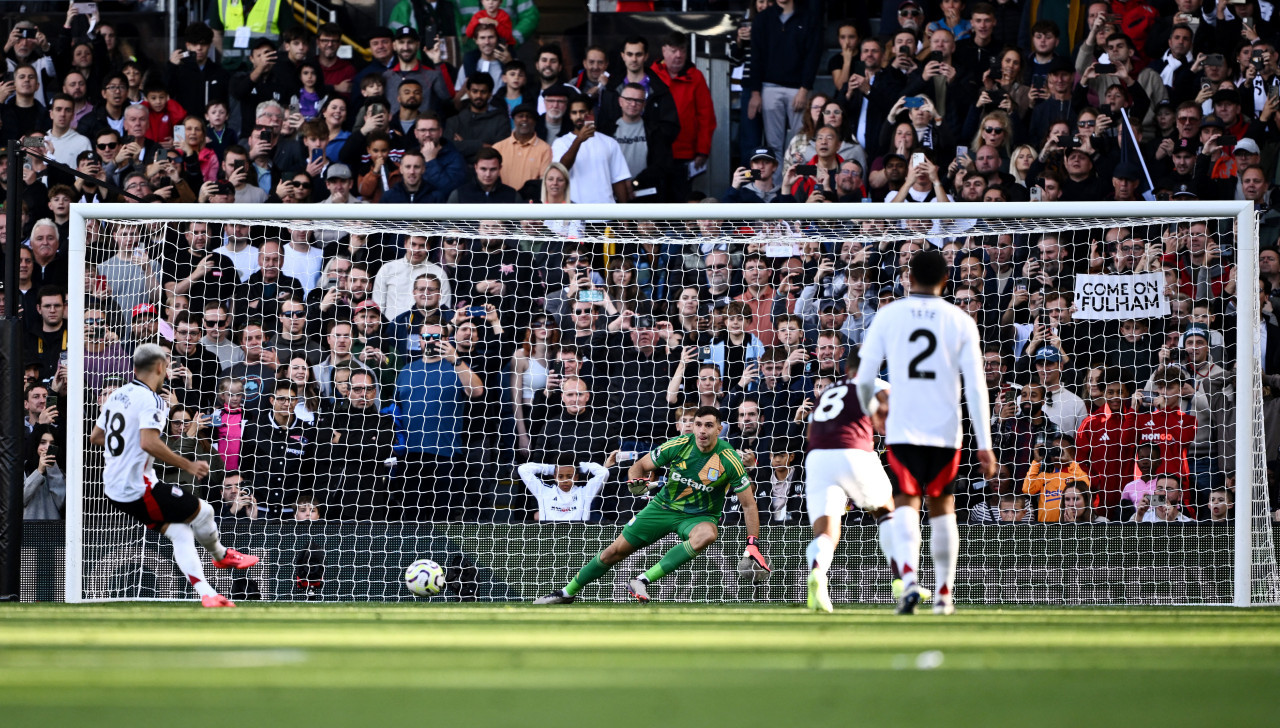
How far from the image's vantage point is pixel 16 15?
14742 mm

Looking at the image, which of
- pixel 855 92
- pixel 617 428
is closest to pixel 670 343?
pixel 617 428

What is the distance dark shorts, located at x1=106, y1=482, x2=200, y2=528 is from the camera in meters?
9.87

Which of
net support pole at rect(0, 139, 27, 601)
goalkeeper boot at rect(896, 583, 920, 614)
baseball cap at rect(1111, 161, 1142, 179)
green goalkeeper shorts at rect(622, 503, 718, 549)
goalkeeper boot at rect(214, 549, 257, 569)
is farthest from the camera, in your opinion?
baseball cap at rect(1111, 161, 1142, 179)

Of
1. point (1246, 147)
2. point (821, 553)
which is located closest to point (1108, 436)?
point (1246, 147)

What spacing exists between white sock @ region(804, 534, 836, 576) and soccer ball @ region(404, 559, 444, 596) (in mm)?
3065

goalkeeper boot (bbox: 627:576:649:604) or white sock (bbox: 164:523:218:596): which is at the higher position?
white sock (bbox: 164:523:218:596)

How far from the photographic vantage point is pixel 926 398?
7.25 metres

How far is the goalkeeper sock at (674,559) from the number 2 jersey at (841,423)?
5.61ft

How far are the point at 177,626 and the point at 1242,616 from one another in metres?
5.36

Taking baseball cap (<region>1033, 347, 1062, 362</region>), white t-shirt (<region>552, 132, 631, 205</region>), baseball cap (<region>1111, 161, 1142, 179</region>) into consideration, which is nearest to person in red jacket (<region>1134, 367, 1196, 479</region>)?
baseball cap (<region>1033, 347, 1062, 362</region>)

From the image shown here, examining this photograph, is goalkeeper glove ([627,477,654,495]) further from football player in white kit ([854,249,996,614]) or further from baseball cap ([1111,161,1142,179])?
baseball cap ([1111,161,1142,179])

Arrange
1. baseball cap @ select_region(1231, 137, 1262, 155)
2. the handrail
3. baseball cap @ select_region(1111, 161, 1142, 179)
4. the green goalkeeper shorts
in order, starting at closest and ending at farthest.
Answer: the green goalkeeper shorts → baseball cap @ select_region(1111, 161, 1142, 179) → baseball cap @ select_region(1231, 137, 1262, 155) → the handrail

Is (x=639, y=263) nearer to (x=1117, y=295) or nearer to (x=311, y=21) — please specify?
(x=1117, y=295)

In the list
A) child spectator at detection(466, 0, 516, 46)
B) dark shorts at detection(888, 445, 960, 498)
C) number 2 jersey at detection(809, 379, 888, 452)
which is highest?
child spectator at detection(466, 0, 516, 46)
